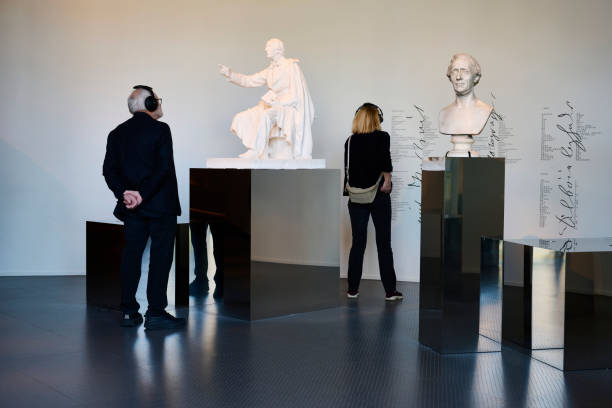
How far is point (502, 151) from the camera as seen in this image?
657 cm

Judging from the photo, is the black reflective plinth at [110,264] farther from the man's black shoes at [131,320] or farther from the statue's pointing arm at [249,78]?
the statue's pointing arm at [249,78]

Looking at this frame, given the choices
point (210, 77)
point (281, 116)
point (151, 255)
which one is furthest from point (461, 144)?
point (210, 77)

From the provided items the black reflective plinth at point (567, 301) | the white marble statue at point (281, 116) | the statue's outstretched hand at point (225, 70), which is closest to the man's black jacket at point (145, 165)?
the white marble statue at point (281, 116)

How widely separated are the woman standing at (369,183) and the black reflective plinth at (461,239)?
1373 millimetres

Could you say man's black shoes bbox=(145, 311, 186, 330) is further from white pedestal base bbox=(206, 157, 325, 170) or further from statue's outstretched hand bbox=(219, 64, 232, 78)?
statue's outstretched hand bbox=(219, 64, 232, 78)

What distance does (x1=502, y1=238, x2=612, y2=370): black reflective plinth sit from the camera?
12.1 ft

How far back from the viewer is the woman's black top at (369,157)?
215 inches

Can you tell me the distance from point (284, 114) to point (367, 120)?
2.23ft

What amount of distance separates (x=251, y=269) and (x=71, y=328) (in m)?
1.23

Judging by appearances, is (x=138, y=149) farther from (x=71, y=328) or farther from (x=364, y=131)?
(x=364, y=131)

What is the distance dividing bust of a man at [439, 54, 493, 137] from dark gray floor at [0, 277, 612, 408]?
131 centimetres

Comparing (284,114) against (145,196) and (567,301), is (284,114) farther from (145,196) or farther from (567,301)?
(567,301)

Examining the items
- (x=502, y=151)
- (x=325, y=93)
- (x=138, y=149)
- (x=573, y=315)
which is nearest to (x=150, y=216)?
(x=138, y=149)

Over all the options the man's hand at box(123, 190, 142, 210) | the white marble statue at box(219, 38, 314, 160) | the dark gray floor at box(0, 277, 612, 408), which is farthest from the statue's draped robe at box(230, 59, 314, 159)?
the dark gray floor at box(0, 277, 612, 408)
